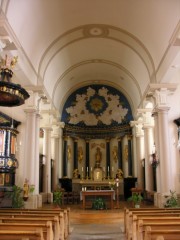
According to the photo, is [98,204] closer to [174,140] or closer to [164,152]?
[164,152]

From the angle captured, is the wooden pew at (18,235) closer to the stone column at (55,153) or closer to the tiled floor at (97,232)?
the tiled floor at (97,232)

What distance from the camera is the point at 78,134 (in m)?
21.6

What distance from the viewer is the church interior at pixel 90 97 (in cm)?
1080

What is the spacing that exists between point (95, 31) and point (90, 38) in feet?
2.93

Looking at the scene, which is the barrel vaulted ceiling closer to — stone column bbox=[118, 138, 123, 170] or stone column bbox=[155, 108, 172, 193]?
stone column bbox=[155, 108, 172, 193]

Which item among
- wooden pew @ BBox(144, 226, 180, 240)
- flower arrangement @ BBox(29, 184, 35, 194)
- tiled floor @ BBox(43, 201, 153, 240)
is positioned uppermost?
flower arrangement @ BBox(29, 184, 35, 194)

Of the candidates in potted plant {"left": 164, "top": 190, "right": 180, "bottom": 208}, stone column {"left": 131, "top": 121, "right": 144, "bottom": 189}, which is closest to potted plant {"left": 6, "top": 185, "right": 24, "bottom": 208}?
potted plant {"left": 164, "top": 190, "right": 180, "bottom": 208}

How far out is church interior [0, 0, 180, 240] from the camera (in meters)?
10.8

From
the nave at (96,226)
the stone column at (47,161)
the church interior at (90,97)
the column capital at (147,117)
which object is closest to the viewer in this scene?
the nave at (96,226)

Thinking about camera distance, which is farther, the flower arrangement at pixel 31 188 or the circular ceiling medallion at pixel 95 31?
the circular ceiling medallion at pixel 95 31

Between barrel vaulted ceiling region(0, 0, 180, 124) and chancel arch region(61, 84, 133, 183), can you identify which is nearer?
barrel vaulted ceiling region(0, 0, 180, 124)

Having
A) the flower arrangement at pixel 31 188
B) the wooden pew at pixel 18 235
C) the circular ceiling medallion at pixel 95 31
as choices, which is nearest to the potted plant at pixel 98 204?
the flower arrangement at pixel 31 188

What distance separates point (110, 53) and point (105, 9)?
15.7 ft

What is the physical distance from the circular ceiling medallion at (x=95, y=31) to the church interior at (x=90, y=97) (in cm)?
5
